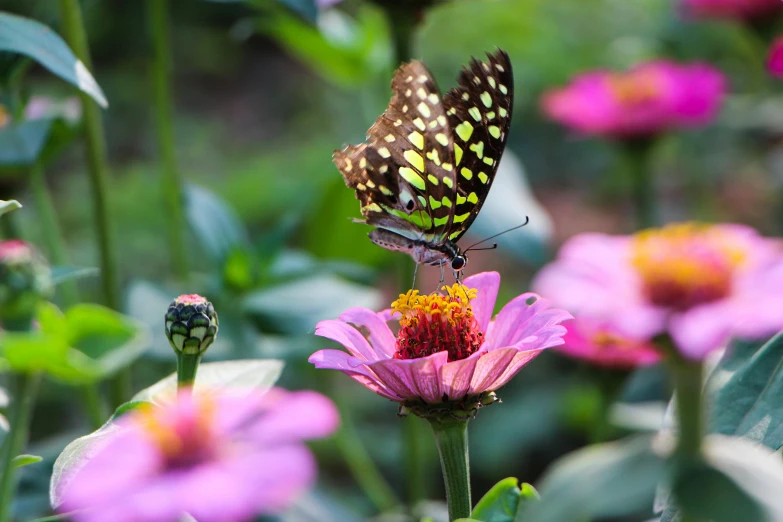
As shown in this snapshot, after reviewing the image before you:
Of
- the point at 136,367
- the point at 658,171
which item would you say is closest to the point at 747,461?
the point at 136,367

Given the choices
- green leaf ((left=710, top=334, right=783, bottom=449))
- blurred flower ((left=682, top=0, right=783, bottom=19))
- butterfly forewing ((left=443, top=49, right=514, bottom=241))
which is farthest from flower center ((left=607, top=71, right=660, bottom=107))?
green leaf ((left=710, top=334, right=783, bottom=449))

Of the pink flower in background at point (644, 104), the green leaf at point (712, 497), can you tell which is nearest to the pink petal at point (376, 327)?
the green leaf at point (712, 497)

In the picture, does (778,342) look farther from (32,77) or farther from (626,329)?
(32,77)

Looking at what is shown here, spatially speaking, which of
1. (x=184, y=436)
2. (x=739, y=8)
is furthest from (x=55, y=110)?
(x=739, y=8)

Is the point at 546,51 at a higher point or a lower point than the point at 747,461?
higher

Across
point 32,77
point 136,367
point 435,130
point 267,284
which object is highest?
point 32,77

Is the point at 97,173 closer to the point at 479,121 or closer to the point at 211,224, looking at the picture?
the point at 211,224

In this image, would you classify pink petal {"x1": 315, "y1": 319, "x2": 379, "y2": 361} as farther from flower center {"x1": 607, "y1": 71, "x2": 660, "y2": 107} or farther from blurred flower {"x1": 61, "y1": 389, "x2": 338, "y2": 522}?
flower center {"x1": 607, "y1": 71, "x2": 660, "y2": 107}
